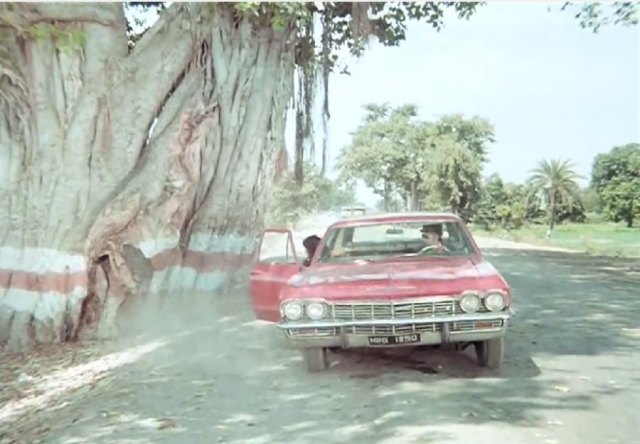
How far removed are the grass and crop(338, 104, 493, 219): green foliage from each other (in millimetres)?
1801

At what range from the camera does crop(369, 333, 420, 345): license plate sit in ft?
15.8

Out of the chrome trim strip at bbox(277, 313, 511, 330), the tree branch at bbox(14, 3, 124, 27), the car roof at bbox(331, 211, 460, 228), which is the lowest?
the chrome trim strip at bbox(277, 313, 511, 330)

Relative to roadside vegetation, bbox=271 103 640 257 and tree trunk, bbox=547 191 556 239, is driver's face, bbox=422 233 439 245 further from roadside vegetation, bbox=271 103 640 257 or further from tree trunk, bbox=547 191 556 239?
tree trunk, bbox=547 191 556 239

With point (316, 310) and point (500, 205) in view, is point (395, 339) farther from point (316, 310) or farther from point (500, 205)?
point (500, 205)

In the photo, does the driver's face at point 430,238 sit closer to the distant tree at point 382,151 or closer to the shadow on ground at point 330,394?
the shadow on ground at point 330,394

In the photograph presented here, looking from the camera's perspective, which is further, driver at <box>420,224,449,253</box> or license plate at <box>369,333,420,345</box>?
driver at <box>420,224,449,253</box>

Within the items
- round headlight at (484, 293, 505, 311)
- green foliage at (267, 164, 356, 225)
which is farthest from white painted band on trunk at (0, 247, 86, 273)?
green foliage at (267, 164, 356, 225)

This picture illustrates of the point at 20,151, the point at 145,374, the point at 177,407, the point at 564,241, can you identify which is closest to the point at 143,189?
the point at 20,151

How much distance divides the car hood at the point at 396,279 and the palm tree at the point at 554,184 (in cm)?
1468

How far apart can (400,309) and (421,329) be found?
20cm

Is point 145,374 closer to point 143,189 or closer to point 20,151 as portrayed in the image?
point 143,189

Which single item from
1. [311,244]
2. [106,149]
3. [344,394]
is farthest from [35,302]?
[344,394]

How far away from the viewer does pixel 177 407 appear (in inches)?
182

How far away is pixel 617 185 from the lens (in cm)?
1691
